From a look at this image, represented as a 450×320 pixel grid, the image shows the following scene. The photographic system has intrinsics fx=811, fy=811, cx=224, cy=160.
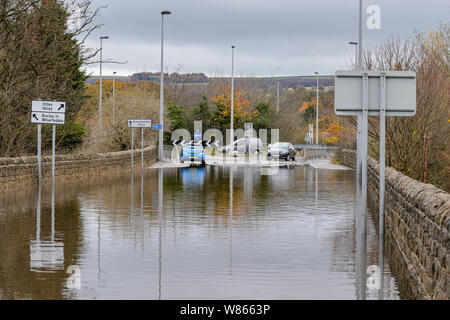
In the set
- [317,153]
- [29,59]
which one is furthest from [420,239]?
[317,153]

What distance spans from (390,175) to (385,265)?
5.85 m

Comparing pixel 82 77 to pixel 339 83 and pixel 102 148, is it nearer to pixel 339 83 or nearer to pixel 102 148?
pixel 102 148

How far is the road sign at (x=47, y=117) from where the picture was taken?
26.1 m

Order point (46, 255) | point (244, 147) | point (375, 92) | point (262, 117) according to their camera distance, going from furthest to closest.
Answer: point (262, 117)
point (244, 147)
point (375, 92)
point (46, 255)

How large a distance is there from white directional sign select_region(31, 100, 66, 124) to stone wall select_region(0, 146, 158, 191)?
60.0 inches

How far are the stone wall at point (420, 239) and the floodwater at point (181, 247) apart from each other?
0.34 metres

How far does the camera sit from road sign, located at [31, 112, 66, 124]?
26056 millimetres

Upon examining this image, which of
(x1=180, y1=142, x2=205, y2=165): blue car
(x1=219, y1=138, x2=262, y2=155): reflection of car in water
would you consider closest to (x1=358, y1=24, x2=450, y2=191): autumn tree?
(x1=180, y1=142, x2=205, y2=165): blue car

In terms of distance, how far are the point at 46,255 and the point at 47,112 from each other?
15300 mm

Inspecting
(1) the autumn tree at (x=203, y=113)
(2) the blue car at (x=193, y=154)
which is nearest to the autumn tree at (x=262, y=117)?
(1) the autumn tree at (x=203, y=113)

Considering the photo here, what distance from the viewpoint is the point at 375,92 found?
13320 millimetres

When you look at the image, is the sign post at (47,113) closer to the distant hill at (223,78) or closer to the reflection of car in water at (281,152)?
the reflection of car in water at (281,152)

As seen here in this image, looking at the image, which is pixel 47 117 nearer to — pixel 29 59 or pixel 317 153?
pixel 29 59

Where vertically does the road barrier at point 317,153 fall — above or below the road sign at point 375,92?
below
